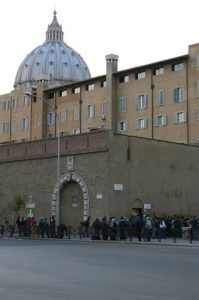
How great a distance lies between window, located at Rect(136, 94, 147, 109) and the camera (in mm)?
76875

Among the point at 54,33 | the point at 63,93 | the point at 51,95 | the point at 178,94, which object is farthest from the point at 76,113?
the point at 54,33

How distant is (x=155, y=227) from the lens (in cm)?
3828

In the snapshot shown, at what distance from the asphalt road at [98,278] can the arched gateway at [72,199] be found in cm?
2167

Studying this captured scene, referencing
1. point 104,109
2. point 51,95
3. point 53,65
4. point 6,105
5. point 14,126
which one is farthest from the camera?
point 53,65

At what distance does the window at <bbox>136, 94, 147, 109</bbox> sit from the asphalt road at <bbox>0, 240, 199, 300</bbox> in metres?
55.3

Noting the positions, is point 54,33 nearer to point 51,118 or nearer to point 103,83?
point 51,118

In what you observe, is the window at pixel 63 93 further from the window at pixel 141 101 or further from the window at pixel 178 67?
the window at pixel 178 67

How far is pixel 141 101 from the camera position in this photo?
77438mm

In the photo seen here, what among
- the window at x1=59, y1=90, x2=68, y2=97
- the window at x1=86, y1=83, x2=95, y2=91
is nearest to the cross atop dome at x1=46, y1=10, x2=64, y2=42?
the window at x1=59, y1=90, x2=68, y2=97

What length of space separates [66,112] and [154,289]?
77.9 m

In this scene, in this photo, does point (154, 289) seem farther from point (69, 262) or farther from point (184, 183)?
point (184, 183)

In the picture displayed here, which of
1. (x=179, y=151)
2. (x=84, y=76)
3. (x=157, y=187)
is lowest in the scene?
(x=157, y=187)

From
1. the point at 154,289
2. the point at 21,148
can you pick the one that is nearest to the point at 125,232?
the point at 21,148

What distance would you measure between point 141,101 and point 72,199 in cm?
3408
